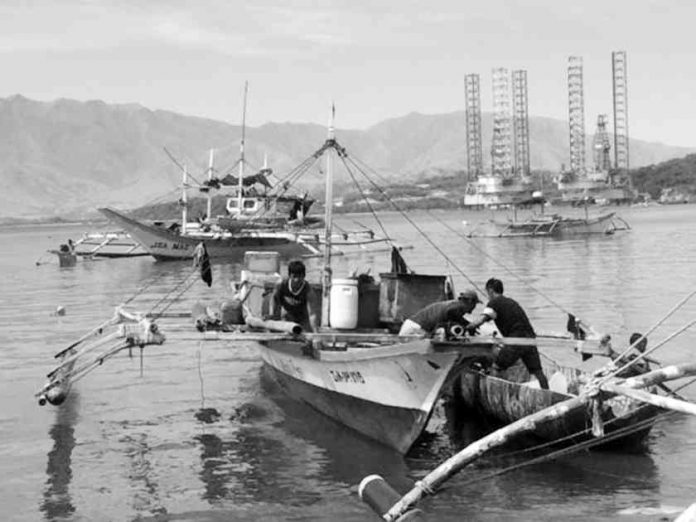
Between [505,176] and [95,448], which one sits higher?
[505,176]

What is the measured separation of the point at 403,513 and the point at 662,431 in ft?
23.0

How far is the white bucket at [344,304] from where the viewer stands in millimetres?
17562

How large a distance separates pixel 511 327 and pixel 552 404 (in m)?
1.99

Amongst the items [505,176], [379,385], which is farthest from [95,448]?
[505,176]

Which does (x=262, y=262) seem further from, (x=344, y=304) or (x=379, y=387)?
(x=379, y=387)

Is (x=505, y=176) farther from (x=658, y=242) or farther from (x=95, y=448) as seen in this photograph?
(x=95, y=448)

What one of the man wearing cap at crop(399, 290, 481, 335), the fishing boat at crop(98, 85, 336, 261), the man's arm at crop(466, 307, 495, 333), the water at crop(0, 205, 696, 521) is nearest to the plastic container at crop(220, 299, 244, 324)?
the water at crop(0, 205, 696, 521)

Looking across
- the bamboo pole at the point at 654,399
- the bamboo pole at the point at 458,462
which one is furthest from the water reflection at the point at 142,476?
the bamboo pole at the point at 654,399

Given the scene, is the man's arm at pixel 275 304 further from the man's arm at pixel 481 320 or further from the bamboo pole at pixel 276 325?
the man's arm at pixel 481 320

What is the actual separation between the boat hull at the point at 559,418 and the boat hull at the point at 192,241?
48.1 meters

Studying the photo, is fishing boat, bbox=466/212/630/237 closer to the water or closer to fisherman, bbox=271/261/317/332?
the water

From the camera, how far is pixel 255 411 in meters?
19.0

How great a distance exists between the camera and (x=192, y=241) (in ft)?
215

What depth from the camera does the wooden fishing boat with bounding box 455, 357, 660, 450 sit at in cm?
1406
